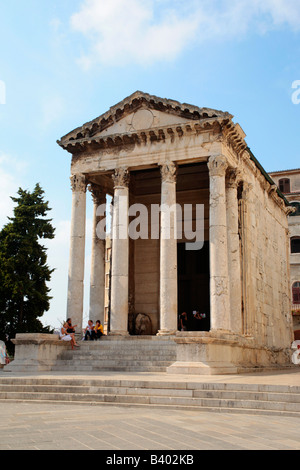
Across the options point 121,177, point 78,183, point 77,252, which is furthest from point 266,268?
point 78,183

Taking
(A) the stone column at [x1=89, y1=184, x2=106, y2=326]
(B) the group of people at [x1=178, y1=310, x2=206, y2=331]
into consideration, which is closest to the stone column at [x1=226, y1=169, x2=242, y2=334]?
(B) the group of people at [x1=178, y1=310, x2=206, y2=331]

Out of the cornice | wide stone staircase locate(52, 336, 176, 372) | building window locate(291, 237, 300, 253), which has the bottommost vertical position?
wide stone staircase locate(52, 336, 176, 372)

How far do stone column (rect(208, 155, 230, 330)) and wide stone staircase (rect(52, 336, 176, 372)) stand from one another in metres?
2.25

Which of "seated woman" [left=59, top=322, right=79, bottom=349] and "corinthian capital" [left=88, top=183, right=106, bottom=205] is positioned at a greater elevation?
"corinthian capital" [left=88, top=183, right=106, bottom=205]

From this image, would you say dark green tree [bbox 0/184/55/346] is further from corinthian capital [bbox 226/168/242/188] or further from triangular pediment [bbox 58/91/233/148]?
corinthian capital [bbox 226/168/242/188]

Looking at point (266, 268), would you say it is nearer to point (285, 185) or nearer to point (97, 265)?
point (97, 265)

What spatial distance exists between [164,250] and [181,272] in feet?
23.5

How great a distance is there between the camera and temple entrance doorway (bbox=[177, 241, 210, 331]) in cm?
2698

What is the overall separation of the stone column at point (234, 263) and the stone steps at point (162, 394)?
10.5m

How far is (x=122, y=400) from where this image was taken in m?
10.9

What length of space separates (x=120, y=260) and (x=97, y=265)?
3.76m

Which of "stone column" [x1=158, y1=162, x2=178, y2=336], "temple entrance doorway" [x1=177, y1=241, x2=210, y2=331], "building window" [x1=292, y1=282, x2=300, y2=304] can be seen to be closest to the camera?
"stone column" [x1=158, y1=162, x2=178, y2=336]
